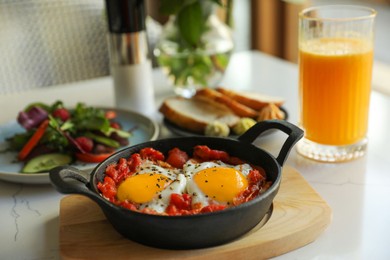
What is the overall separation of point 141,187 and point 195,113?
1.89ft

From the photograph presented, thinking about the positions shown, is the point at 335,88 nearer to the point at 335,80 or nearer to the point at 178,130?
the point at 335,80

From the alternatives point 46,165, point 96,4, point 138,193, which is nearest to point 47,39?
point 96,4

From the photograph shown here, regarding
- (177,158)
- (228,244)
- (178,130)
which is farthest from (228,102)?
(228,244)

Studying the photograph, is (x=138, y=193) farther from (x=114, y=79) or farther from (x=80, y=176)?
(x=114, y=79)

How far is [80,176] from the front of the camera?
106 centimetres

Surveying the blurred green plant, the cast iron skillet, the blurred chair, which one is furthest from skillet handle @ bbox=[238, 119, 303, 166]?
the blurred chair

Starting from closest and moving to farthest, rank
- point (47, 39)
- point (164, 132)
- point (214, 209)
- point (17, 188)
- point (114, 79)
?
point (214, 209), point (17, 188), point (164, 132), point (114, 79), point (47, 39)

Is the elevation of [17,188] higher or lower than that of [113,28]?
lower

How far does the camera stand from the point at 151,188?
107 cm

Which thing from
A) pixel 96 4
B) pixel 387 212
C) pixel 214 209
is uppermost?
pixel 96 4

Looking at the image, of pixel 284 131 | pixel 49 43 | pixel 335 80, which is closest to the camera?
pixel 284 131

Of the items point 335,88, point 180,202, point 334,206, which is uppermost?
point 335,88

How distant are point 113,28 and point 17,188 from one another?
1.97ft

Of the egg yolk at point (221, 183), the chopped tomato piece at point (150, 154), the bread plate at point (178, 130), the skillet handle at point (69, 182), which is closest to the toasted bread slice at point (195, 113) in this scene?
the bread plate at point (178, 130)
